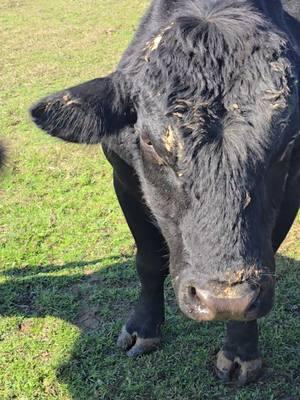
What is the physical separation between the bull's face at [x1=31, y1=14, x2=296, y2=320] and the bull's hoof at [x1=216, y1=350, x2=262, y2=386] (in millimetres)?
991

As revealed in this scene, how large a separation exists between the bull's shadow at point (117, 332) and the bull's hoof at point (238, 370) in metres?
0.05

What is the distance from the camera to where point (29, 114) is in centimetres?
274

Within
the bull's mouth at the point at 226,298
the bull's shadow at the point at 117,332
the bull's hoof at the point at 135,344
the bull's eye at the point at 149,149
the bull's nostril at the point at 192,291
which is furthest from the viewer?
the bull's hoof at the point at 135,344

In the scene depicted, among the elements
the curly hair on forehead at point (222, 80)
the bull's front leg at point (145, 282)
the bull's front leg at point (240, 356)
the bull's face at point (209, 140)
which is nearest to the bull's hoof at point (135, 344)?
the bull's front leg at point (145, 282)

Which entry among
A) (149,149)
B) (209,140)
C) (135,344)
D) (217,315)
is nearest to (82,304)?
(135,344)

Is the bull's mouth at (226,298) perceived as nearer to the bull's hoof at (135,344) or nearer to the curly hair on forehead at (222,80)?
the curly hair on forehead at (222,80)

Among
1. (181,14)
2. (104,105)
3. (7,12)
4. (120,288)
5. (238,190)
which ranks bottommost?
(7,12)

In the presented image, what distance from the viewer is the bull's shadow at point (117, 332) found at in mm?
3514

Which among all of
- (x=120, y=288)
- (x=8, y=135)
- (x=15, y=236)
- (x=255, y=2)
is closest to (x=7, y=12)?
(x=8, y=135)

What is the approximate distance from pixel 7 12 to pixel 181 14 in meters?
11.2

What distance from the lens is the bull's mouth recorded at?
242 cm

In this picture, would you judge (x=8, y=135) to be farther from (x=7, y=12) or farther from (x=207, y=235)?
(x=7, y=12)

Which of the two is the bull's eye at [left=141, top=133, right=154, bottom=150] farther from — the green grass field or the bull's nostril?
the bull's nostril

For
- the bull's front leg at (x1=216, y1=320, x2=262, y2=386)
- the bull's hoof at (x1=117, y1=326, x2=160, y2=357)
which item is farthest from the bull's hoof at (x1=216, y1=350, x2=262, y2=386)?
the bull's hoof at (x1=117, y1=326, x2=160, y2=357)
